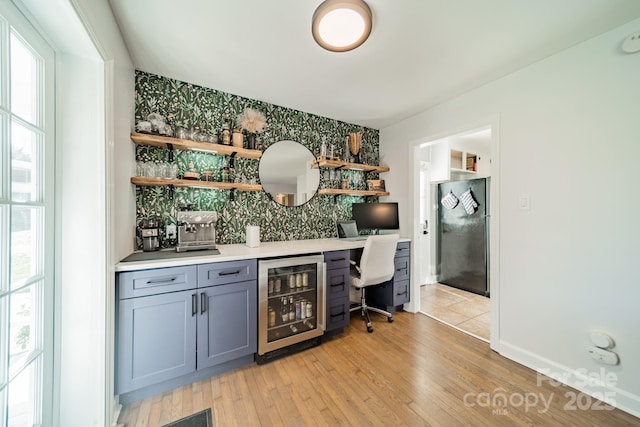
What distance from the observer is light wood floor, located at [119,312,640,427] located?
138cm

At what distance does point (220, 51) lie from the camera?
1721 millimetres

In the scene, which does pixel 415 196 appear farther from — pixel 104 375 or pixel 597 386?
pixel 104 375

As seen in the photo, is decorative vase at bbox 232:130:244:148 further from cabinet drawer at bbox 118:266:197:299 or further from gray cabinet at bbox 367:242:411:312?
gray cabinet at bbox 367:242:411:312

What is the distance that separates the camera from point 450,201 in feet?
12.6

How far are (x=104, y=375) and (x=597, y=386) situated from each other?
3.08 m

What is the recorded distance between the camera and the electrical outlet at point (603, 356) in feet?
4.86

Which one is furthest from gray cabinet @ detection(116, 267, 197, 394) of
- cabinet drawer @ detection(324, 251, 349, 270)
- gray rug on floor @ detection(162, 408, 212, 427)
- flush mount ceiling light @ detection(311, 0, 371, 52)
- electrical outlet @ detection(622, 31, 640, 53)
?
electrical outlet @ detection(622, 31, 640, 53)

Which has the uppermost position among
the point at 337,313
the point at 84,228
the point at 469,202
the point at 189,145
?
the point at 189,145

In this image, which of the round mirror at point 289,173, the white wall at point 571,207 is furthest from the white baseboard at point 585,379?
the round mirror at point 289,173

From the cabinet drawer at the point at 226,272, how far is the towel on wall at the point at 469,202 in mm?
3371

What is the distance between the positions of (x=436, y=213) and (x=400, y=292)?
1.93m

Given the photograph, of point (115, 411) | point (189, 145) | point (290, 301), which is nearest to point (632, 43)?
point (290, 301)

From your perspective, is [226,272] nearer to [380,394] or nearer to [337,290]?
[337,290]

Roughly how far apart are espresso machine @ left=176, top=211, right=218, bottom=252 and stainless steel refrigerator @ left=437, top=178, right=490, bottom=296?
143 inches
